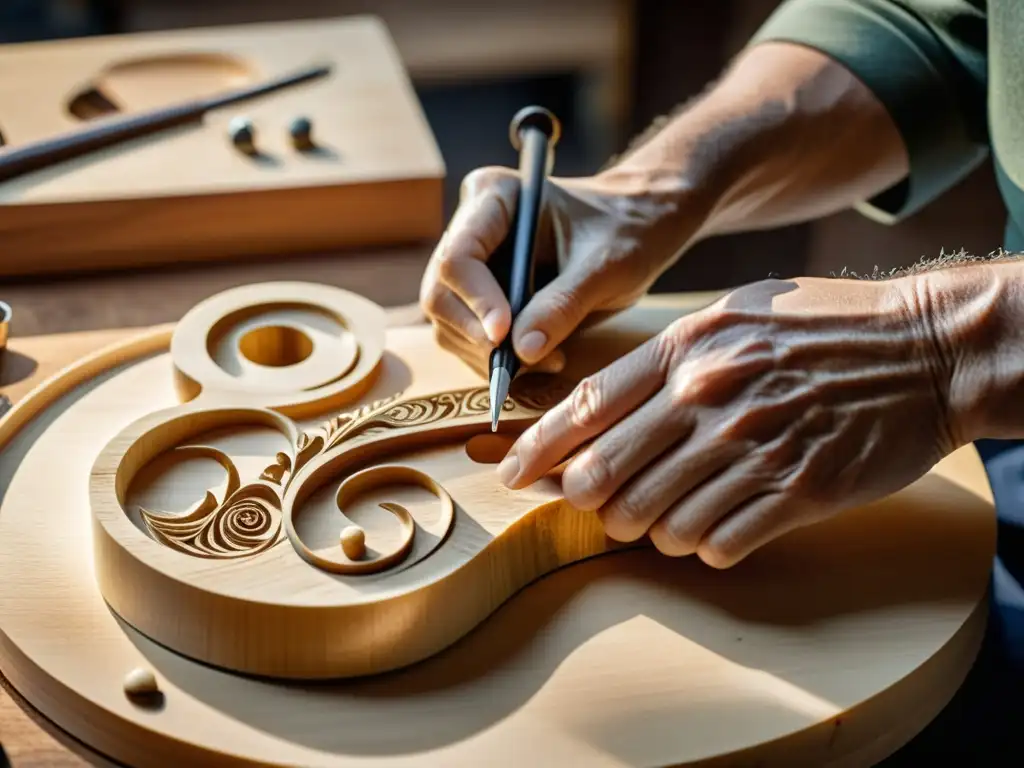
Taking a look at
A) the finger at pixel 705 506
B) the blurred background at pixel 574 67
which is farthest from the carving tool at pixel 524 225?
the blurred background at pixel 574 67

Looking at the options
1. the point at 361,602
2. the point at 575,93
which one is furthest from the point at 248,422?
the point at 575,93

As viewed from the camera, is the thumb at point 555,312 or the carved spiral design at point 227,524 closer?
the carved spiral design at point 227,524

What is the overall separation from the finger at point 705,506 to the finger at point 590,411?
0.10 meters

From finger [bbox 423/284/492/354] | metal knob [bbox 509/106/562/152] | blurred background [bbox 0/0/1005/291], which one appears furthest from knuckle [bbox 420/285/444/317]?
blurred background [bbox 0/0/1005/291]

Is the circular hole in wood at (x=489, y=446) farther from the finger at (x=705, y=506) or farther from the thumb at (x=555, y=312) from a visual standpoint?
the finger at (x=705, y=506)

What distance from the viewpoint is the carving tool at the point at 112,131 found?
1568mm

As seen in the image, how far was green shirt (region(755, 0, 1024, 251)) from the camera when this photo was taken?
4.88 ft

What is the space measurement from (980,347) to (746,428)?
23 centimetres

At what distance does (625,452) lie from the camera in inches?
40.9

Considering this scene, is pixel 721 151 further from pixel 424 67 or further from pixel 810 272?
pixel 424 67

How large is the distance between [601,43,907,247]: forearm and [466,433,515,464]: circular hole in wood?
0.40 m

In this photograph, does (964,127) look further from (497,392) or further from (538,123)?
(497,392)

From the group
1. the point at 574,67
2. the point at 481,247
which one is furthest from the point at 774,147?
the point at 574,67

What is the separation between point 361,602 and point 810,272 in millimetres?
1891
